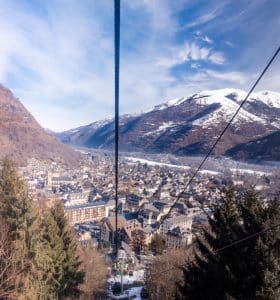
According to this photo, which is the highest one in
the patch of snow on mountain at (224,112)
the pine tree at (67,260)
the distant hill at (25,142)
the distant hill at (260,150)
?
the patch of snow on mountain at (224,112)

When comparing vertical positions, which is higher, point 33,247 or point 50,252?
point 33,247

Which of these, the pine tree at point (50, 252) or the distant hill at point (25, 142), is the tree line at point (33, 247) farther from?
the distant hill at point (25, 142)

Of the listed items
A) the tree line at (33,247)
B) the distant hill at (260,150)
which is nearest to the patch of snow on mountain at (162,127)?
the distant hill at (260,150)

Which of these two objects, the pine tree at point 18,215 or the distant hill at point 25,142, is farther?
the distant hill at point 25,142

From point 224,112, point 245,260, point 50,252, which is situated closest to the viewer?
point 245,260

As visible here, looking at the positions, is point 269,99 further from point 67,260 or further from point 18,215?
point 18,215

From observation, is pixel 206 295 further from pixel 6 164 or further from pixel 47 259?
pixel 6 164

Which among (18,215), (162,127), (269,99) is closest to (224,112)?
(269,99)
